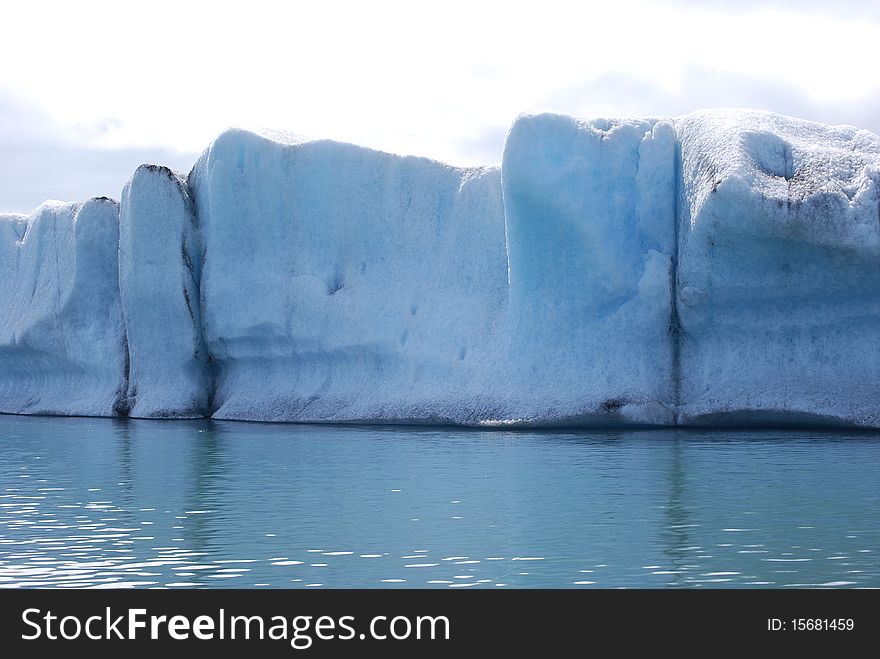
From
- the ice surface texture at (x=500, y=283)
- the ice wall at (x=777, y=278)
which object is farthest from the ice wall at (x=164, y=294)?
the ice wall at (x=777, y=278)

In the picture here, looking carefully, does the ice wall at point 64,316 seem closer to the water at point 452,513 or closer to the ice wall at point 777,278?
the water at point 452,513

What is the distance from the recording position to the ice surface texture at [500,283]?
12.9 m

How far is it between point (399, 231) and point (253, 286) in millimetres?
2216

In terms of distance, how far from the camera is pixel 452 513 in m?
7.28

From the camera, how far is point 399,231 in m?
16.1

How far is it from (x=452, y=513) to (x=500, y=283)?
812 cm

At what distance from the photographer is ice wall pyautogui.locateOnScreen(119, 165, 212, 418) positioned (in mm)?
17016

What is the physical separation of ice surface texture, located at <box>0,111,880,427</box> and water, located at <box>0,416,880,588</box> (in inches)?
60.5

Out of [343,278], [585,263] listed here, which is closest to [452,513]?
[585,263]

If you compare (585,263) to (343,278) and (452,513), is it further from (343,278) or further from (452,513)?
(452,513)

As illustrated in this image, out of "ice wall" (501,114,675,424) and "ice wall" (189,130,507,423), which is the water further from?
"ice wall" (189,130,507,423)

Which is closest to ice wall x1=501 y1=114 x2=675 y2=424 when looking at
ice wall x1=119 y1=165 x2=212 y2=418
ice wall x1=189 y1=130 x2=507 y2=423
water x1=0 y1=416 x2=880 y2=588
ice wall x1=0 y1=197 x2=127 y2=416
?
ice wall x1=189 y1=130 x2=507 y2=423
